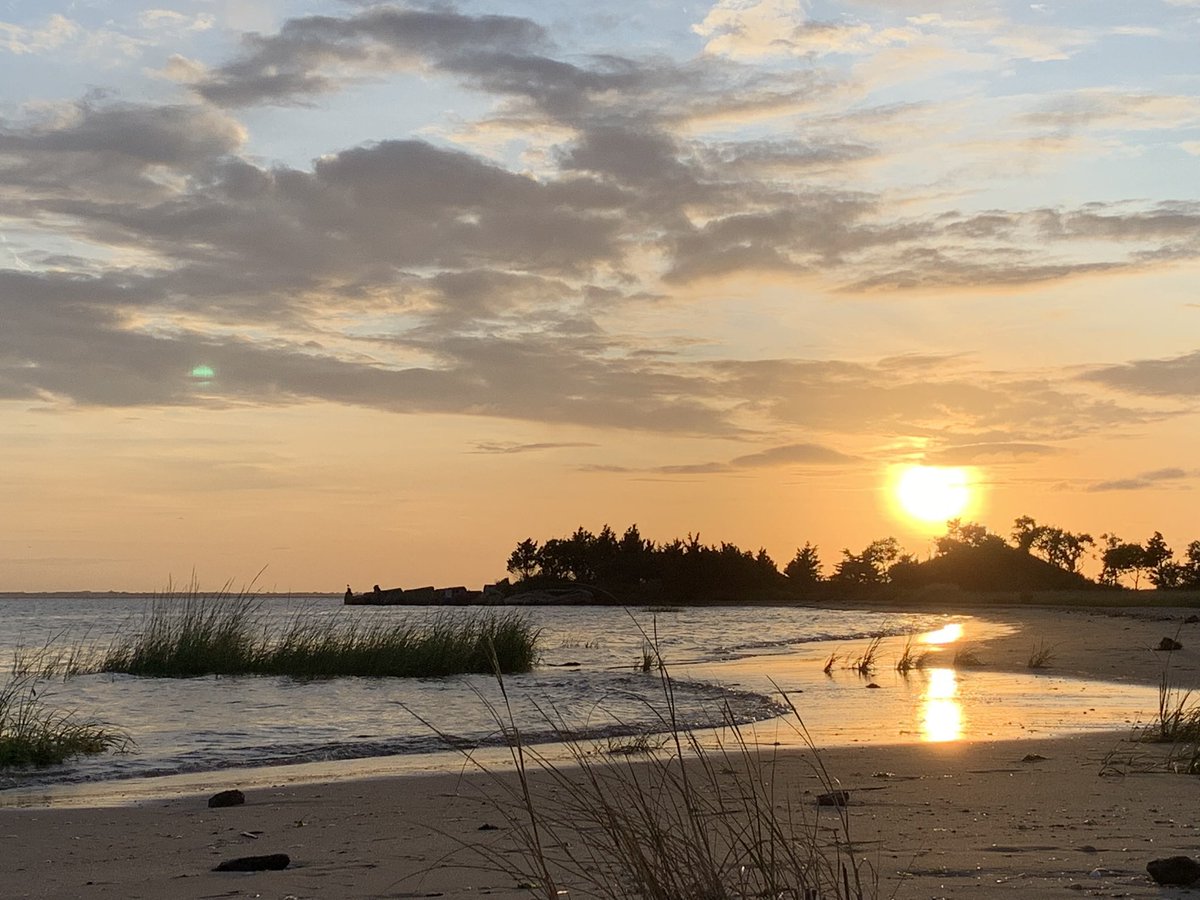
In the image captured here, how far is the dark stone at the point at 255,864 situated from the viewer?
6.30 meters

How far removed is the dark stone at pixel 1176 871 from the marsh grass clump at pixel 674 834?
1.22 meters

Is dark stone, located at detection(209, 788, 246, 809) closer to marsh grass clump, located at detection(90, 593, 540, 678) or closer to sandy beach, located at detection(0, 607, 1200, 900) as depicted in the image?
sandy beach, located at detection(0, 607, 1200, 900)

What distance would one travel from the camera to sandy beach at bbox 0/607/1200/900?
5637 mm

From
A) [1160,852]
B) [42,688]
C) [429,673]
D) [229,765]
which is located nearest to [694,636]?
[429,673]

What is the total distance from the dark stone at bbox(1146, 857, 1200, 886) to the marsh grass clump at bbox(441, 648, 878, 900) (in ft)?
3.99

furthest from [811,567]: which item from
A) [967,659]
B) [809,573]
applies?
Result: [967,659]

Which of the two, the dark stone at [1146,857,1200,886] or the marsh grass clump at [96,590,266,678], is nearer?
the dark stone at [1146,857,1200,886]

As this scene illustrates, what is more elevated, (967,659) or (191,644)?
(191,644)

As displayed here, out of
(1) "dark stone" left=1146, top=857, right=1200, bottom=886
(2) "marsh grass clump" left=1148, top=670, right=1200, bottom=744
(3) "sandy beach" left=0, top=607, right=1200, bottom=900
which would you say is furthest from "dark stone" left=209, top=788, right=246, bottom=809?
(2) "marsh grass clump" left=1148, top=670, right=1200, bottom=744

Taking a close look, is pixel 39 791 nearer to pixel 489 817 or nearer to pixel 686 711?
pixel 489 817

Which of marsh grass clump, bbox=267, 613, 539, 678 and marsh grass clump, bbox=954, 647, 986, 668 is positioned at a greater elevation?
marsh grass clump, bbox=267, 613, 539, 678

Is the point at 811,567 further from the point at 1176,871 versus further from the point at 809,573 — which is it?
the point at 1176,871

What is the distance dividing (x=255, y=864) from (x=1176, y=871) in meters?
4.51

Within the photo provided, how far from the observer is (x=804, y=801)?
8086mm
